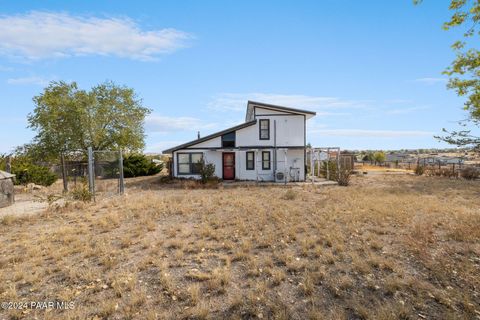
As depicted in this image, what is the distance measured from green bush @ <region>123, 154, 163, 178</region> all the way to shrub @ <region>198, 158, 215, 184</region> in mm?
11195

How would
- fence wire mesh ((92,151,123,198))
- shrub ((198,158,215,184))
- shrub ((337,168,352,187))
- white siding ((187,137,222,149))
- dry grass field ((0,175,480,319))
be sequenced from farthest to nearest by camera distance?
white siding ((187,137,222,149)), shrub ((198,158,215,184)), shrub ((337,168,352,187)), fence wire mesh ((92,151,123,198)), dry grass field ((0,175,480,319))

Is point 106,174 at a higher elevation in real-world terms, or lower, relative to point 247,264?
higher

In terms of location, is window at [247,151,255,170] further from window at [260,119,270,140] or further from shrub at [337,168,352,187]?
shrub at [337,168,352,187]

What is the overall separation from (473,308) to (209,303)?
3958 millimetres

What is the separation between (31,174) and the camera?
18.7 m

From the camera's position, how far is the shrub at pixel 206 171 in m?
20.6

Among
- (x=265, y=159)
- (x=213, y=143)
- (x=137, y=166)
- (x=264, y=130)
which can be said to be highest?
(x=264, y=130)

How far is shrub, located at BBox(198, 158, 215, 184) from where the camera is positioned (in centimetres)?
2058

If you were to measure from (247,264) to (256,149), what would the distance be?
16.0 m

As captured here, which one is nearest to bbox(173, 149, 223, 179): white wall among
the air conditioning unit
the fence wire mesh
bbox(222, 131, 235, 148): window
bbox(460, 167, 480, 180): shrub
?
bbox(222, 131, 235, 148): window

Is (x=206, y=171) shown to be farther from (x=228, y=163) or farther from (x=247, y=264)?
(x=247, y=264)

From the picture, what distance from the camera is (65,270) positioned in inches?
223

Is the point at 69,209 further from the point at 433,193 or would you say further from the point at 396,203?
the point at 433,193

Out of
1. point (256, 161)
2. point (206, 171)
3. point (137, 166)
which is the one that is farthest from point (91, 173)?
point (137, 166)
